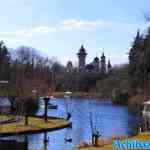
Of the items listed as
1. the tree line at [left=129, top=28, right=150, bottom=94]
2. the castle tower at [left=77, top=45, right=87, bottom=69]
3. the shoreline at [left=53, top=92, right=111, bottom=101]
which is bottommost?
the shoreline at [left=53, top=92, right=111, bottom=101]

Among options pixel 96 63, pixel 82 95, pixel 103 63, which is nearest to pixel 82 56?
pixel 96 63

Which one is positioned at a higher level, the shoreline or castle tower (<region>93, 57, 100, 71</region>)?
castle tower (<region>93, 57, 100, 71</region>)

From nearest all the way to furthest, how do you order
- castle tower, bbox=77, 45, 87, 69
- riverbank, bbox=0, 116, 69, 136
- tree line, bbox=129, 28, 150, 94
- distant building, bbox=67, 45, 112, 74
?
1. riverbank, bbox=0, 116, 69, 136
2. tree line, bbox=129, 28, 150, 94
3. distant building, bbox=67, 45, 112, 74
4. castle tower, bbox=77, 45, 87, 69

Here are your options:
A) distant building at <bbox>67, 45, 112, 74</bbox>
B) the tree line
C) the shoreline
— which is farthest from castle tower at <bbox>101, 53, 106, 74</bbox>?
the tree line

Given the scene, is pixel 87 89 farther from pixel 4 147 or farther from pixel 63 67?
pixel 4 147

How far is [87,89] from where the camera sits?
143m

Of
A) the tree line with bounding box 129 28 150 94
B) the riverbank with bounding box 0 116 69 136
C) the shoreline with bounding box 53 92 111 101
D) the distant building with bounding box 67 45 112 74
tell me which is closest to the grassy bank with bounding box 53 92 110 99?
the shoreline with bounding box 53 92 111 101

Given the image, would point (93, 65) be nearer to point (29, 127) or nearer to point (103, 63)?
point (103, 63)

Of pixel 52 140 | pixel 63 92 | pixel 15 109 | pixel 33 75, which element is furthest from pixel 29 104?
pixel 63 92

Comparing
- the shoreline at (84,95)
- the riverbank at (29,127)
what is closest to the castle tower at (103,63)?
the shoreline at (84,95)

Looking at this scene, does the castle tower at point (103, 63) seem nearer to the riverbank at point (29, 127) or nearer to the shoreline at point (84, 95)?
the shoreline at point (84, 95)

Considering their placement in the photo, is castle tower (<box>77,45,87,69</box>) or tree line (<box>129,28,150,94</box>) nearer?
tree line (<box>129,28,150,94</box>)

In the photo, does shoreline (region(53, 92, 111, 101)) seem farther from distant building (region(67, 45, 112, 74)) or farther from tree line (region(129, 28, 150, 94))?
distant building (region(67, 45, 112, 74))

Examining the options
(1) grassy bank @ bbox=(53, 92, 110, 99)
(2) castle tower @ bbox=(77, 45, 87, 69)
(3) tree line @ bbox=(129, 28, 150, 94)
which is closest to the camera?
(3) tree line @ bbox=(129, 28, 150, 94)
